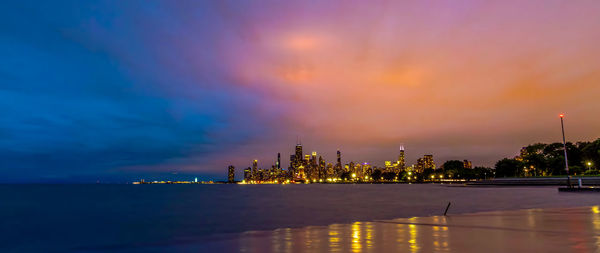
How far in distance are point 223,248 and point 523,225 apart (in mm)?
16744

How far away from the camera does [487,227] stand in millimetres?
21016

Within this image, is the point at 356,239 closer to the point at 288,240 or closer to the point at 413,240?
the point at 413,240

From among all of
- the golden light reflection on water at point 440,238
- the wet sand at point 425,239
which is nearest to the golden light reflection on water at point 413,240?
the wet sand at point 425,239

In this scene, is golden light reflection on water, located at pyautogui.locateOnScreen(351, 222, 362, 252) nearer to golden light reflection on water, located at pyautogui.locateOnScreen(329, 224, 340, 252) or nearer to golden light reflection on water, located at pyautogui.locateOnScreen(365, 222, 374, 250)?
golden light reflection on water, located at pyautogui.locateOnScreen(365, 222, 374, 250)

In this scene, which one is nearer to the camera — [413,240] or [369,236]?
[413,240]

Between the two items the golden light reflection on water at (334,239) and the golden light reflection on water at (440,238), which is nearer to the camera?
the golden light reflection on water at (440,238)

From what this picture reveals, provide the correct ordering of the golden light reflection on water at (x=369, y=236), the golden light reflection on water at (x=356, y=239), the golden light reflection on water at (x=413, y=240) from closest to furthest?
the golden light reflection on water at (x=413, y=240) < the golden light reflection on water at (x=356, y=239) < the golden light reflection on water at (x=369, y=236)

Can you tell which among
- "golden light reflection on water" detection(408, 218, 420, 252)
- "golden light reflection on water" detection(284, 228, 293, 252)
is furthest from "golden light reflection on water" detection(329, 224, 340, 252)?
"golden light reflection on water" detection(408, 218, 420, 252)

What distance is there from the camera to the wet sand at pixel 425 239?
593 inches

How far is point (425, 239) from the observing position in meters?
17.1

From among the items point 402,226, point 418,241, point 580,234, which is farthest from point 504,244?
point 402,226

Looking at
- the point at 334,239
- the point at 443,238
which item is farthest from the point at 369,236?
the point at 443,238

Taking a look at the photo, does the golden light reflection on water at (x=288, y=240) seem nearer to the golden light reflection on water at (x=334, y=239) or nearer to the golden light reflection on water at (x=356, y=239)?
the golden light reflection on water at (x=334, y=239)

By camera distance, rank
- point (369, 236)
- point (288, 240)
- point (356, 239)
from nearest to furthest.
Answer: point (356, 239) → point (288, 240) → point (369, 236)
